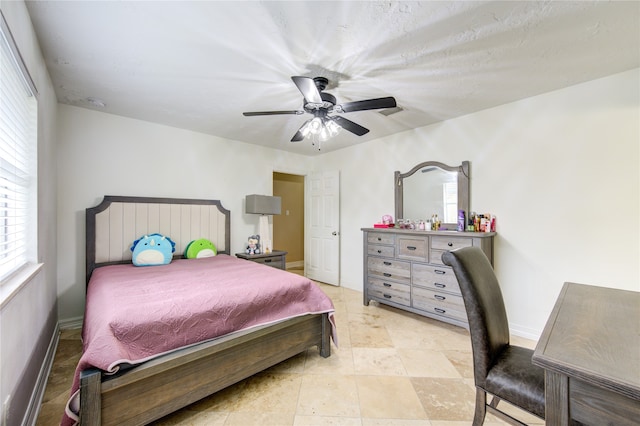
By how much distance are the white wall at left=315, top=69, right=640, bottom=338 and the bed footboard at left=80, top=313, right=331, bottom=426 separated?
7.72 feet

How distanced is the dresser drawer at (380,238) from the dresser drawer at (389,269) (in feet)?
0.75

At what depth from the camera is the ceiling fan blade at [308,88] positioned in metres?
1.78

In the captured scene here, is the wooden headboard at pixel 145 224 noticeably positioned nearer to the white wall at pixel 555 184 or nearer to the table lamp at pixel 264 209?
the table lamp at pixel 264 209

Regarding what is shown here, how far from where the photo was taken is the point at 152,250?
3113mm

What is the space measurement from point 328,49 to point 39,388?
3.02 meters

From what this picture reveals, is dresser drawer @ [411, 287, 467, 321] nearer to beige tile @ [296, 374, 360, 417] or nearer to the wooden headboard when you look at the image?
beige tile @ [296, 374, 360, 417]

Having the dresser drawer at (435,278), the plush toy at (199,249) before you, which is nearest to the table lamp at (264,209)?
the plush toy at (199,249)

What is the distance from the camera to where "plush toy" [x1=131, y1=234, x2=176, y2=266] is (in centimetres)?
304

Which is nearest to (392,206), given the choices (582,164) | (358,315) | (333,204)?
(333,204)

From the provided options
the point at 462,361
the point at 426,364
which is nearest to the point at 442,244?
the point at 462,361

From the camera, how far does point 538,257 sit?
2.73 metres

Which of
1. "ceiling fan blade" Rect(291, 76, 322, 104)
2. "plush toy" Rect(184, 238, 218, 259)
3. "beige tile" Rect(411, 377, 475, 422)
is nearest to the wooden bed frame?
"plush toy" Rect(184, 238, 218, 259)

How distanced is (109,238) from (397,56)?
3.51 meters

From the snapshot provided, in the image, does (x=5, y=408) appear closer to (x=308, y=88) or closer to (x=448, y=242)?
(x=308, y=88)
